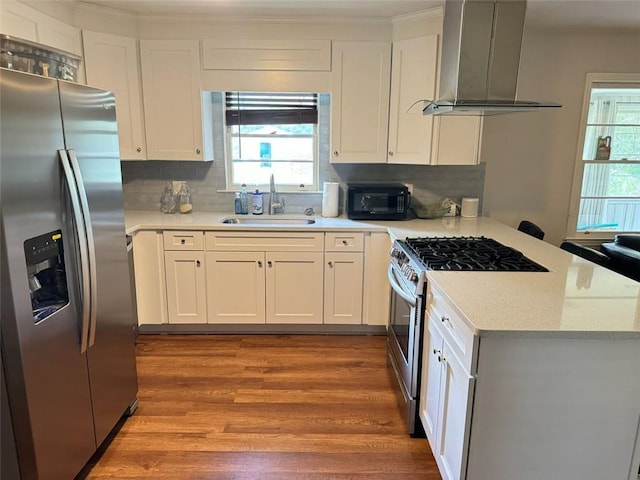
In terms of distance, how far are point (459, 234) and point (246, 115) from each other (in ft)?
6.64

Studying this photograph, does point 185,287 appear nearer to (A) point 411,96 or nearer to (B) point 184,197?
(B) point 184,197

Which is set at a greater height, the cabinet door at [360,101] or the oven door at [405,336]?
the cabinet door at [360,101]

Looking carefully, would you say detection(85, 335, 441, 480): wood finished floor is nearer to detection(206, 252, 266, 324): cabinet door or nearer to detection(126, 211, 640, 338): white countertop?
detection(206, 252, 266, 324): cabinet door

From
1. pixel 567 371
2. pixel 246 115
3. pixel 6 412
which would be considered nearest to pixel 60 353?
pixel 6 412

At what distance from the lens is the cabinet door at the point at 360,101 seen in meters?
3.20

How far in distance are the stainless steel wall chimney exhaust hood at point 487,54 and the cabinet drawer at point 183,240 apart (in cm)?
191

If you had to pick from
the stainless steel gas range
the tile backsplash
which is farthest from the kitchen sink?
the stainless steel gas range

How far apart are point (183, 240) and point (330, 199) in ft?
3.97

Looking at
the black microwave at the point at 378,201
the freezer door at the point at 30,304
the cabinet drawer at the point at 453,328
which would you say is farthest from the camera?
the black microwave at the point at 378,201

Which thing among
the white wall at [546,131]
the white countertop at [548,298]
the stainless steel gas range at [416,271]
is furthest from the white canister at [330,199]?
the white countertop at [548,298]

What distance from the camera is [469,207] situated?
3574mm

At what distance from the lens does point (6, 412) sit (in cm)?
146

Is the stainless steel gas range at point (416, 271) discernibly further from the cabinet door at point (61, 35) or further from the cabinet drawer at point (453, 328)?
the cabinet door at point (61, 35)

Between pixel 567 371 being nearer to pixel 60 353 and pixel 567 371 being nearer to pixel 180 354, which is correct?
pixel 60 353
